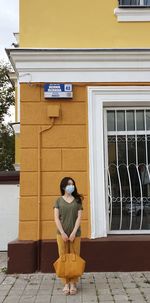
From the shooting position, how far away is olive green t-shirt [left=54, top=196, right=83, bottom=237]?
5945 millimetres

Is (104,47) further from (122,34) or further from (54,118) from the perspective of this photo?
(54,118)

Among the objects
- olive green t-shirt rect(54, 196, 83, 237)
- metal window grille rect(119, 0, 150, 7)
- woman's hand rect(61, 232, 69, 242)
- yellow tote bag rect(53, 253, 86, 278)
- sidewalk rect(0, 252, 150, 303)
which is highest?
metal window grille rect(119, 0, 150, 7)

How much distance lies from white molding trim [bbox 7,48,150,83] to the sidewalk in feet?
10.5

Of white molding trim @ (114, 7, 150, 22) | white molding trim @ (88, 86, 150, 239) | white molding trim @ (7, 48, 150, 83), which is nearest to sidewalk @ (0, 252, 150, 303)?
white molding trim @ (88, 86, 150, 239)

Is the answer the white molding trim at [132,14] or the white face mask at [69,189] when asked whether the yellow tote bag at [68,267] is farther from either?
the white molding trim at [132,14]

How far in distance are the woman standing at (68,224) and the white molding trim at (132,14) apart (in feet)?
10.5

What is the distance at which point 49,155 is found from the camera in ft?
23.9

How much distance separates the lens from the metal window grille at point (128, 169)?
7441 millimetres

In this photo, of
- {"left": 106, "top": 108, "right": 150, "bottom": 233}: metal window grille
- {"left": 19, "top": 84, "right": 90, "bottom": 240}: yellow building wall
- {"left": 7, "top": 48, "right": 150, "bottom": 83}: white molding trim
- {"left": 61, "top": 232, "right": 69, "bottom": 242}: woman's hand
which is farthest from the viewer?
{"left": 106, "top": 108, "right": 150, "bottom": 233}: metal window grille

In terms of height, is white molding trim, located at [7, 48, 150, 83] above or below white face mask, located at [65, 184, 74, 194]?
above

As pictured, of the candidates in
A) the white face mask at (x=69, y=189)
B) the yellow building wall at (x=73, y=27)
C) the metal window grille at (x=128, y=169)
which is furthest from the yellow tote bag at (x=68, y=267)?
the yellow building wall at (x=73, y=27)

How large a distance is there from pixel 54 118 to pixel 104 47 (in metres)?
1.50

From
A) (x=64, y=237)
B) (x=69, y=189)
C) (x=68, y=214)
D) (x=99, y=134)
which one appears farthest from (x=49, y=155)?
(x=64, y=237)

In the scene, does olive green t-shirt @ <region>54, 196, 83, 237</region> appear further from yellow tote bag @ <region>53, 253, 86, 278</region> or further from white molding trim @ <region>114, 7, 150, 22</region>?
white molding trim @ <region>114, 7, 150, 22</region>
